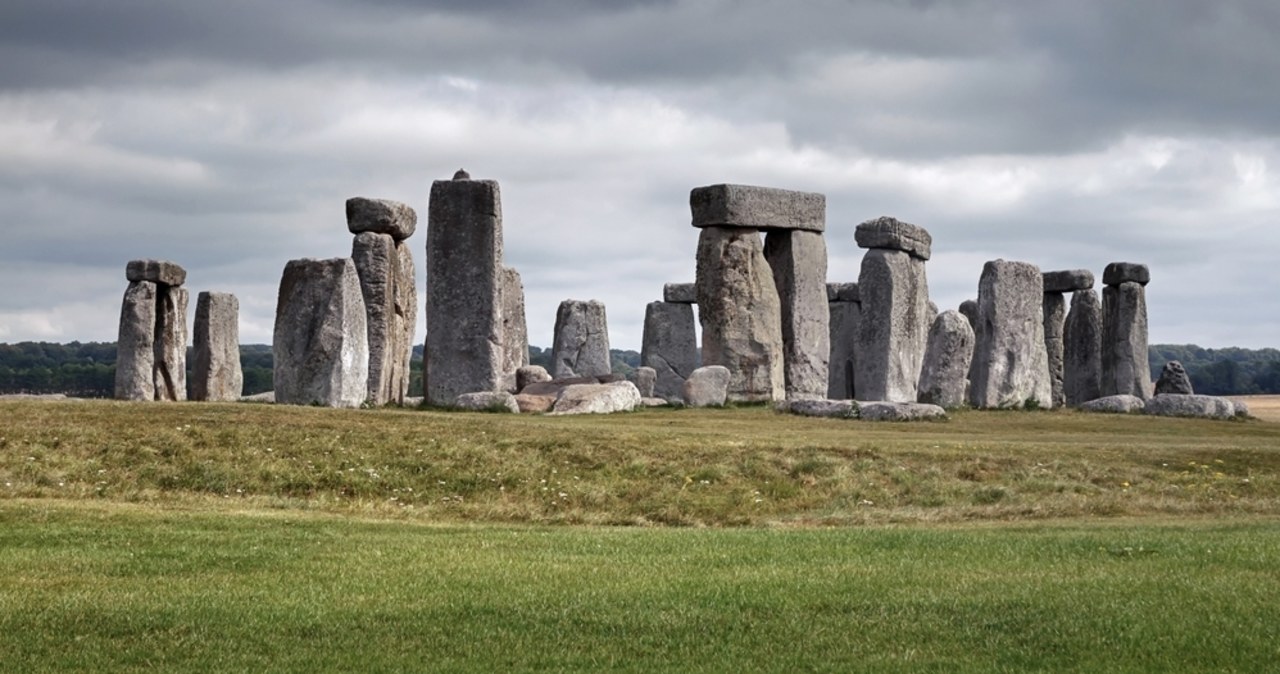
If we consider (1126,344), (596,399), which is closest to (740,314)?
(596,399)

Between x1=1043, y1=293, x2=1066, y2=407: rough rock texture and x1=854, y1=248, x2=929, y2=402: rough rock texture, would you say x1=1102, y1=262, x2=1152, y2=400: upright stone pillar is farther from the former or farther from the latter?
x1=854, y1=248, x2=929, y2=402: rough rock texture

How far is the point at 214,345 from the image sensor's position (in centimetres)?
3756

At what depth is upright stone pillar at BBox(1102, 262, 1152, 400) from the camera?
138 feet

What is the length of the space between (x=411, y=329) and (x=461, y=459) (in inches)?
482

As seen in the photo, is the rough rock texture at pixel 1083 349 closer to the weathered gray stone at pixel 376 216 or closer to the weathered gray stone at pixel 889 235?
the weathered gray stone at pixel 889 235

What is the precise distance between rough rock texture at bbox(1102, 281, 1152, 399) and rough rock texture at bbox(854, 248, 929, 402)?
8785mm

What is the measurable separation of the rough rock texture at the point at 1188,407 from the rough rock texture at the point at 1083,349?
9.69m

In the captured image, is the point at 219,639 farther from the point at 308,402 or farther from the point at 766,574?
the point at 308,402

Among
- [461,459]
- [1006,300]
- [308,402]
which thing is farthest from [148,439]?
[1006,300]

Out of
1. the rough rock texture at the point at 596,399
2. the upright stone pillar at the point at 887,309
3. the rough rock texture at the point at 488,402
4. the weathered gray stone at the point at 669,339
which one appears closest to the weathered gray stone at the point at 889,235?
the upright stone pillar at the point at 887,309

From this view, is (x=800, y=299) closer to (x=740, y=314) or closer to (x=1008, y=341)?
(x=740, y=314)

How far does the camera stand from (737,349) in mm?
33000

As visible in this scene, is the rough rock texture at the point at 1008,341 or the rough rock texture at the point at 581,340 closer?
the rough rock texture at the point at 1008,341

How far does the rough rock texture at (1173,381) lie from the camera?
43.3 metres
